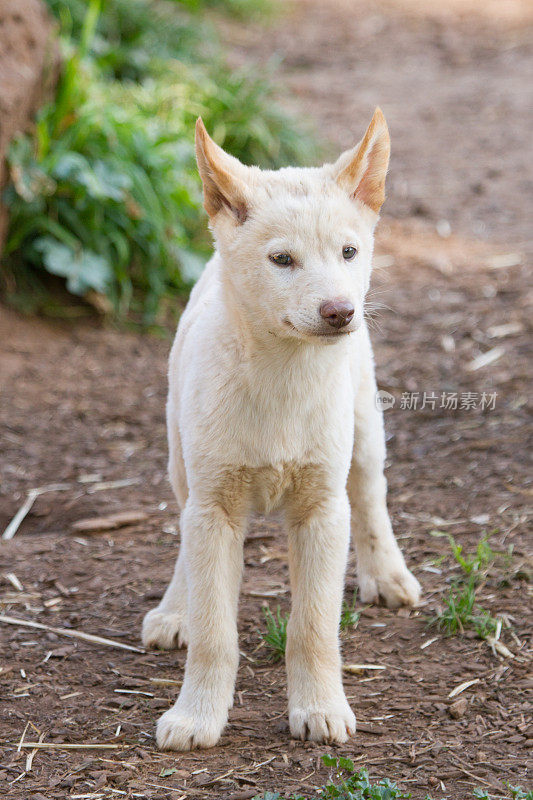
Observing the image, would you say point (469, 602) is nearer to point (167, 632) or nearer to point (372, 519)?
point (372, 519)

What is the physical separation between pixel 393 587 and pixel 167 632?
0.97 metres

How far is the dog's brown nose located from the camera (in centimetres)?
303

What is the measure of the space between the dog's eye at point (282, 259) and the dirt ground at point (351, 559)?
1.60m

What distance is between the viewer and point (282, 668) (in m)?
3.97

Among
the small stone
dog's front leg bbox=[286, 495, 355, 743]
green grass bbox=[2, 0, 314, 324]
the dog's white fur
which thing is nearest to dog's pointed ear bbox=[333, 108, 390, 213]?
the dog's white fur

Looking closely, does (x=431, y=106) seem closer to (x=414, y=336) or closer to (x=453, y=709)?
(x=414, y=336)

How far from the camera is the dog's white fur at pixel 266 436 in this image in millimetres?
3316

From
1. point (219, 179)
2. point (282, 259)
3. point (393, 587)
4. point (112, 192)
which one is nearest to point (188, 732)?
point (393, 587)

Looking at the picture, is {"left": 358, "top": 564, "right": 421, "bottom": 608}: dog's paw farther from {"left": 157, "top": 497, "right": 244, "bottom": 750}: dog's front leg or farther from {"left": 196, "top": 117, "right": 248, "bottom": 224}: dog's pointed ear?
{"left": 196, "top": 117, "right": 248, "bottom": 224}: dog's pointed ear

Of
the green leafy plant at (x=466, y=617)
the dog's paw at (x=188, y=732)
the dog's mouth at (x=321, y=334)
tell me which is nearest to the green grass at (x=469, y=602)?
the green leafy plant at (x=466, y=617)

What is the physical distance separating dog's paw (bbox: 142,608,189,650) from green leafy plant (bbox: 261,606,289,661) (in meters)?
0.32

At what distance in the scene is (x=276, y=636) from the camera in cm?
398

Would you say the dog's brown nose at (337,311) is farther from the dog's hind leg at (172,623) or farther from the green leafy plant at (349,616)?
the green leafy plant at (349,616)

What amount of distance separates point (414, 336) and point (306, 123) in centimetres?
334
